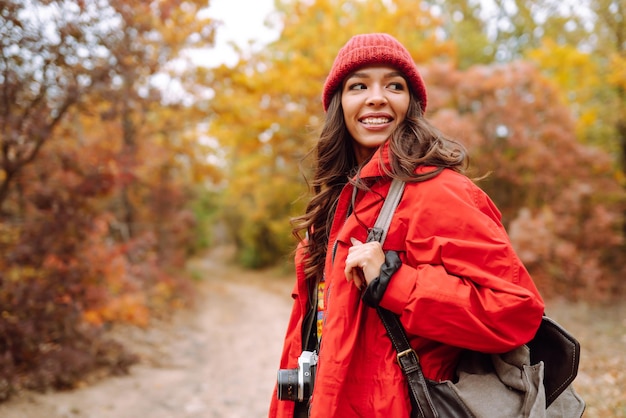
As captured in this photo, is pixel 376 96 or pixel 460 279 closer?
pixel 460 279

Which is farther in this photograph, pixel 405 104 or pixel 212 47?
pixel 212 47

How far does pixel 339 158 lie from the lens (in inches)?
80.4

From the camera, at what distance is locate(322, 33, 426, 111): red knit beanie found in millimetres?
1801

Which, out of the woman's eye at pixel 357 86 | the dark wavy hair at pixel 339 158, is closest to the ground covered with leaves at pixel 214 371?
the dark wavy hair at pixel 339 158

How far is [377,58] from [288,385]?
128 centimetres

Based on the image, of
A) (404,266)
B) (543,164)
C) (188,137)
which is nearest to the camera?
(404,266)

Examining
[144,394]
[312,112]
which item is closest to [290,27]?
[312,112]

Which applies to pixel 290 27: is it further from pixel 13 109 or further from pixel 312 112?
pixel 13 109

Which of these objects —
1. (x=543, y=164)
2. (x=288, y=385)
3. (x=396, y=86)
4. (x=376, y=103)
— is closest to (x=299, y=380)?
(x=288, y=385)

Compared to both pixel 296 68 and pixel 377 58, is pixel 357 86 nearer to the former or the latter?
pixel 377 58

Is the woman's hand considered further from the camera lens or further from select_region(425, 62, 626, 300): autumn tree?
select_region(425, 62, 626, 300): autumn tree

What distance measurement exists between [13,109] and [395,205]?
4797mm

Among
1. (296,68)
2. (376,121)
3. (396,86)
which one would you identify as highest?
(296,68)

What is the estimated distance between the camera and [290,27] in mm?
12125
